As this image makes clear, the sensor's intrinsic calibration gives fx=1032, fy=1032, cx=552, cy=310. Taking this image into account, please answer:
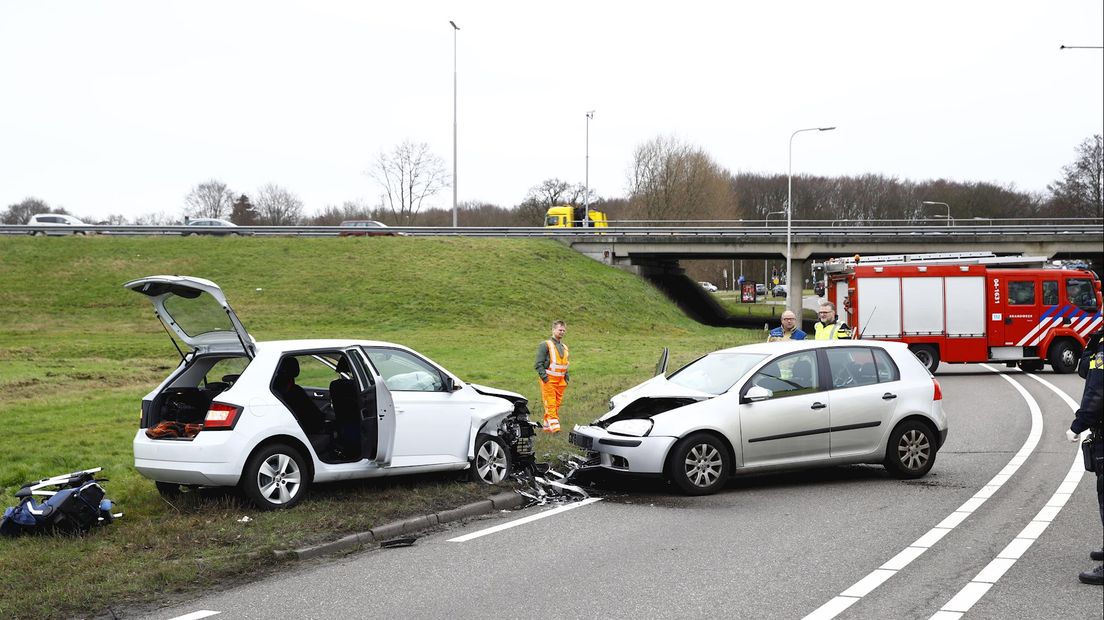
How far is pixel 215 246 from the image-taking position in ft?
170

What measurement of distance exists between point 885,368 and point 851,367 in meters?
0.44

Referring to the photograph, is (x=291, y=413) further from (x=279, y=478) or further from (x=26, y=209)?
(x=26, y=209)

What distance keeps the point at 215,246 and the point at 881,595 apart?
49824mm

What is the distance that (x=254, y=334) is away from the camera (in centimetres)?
3662

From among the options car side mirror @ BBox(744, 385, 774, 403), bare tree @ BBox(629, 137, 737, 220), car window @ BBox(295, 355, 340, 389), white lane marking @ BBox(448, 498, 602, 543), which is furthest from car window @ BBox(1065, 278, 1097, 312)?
bare tree @ BBox(629, 137, 737, 220)

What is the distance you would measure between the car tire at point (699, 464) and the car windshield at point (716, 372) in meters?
0.60

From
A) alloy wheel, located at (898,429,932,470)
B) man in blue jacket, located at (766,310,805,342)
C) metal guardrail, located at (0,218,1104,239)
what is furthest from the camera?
metal guardrail, located at (0,218,1104,239)

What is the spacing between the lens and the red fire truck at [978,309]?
24812mm

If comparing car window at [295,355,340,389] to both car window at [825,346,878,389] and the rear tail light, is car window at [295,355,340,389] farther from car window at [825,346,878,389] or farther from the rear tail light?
car window at [825,346,878,389]

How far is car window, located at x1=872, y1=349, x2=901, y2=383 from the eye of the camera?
10.7m

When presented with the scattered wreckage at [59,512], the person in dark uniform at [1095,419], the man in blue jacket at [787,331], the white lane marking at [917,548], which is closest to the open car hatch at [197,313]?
the scattered wreckage at [59,512]

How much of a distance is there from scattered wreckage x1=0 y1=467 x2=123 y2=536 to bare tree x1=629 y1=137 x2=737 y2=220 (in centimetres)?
7522

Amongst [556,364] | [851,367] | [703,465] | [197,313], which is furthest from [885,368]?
[197,313]

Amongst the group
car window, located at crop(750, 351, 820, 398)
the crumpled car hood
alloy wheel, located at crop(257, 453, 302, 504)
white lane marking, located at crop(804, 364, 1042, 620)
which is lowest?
white lane marking, located at crop(804, 364, 1042, 620)
